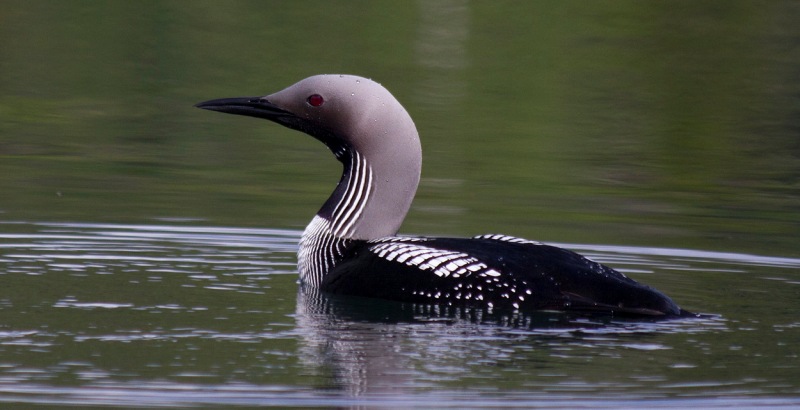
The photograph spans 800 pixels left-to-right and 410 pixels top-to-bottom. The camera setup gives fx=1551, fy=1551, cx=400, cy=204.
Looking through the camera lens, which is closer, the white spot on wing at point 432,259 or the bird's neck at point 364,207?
the white spot on wing at point 432,259

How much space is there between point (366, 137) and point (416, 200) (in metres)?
2.62

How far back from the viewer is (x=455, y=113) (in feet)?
40.5

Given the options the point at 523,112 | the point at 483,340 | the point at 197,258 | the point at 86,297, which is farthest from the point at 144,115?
the point at 483,340

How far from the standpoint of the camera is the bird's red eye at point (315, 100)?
19.5ft

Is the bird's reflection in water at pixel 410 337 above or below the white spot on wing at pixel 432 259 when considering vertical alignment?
below

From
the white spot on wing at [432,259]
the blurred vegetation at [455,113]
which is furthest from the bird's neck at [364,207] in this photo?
the blurred vegetation at [455,113]

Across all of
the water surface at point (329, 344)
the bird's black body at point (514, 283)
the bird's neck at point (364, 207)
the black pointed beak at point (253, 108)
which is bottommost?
the water surface at point (329, 344)

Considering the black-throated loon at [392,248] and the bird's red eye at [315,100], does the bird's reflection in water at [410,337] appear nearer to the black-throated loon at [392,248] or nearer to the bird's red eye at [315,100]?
the black-throated loon at [392,248]

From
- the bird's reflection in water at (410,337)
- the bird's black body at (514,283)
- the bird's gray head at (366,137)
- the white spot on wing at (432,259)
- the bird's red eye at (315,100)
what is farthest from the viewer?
the bird's red eye at (315,100)

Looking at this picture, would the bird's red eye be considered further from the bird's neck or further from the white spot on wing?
the white spot on wing

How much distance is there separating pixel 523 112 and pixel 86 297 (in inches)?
314

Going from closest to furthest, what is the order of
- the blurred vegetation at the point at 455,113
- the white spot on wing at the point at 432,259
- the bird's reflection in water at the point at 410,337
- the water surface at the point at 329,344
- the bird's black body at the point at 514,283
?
the water surface at the point at 329,344
the bird's reflection in water at the point at 410,337
the bird's black body at the point at 514,283
the white spot on wing at the point at 432,259
the blurred vegetation at the point at 455,113

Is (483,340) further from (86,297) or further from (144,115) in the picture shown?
(144,115)

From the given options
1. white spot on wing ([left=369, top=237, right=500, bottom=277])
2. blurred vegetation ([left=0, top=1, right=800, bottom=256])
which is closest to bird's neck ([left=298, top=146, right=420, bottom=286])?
white spot on wing ([left=369, top=237, right=500, bottom=277])
